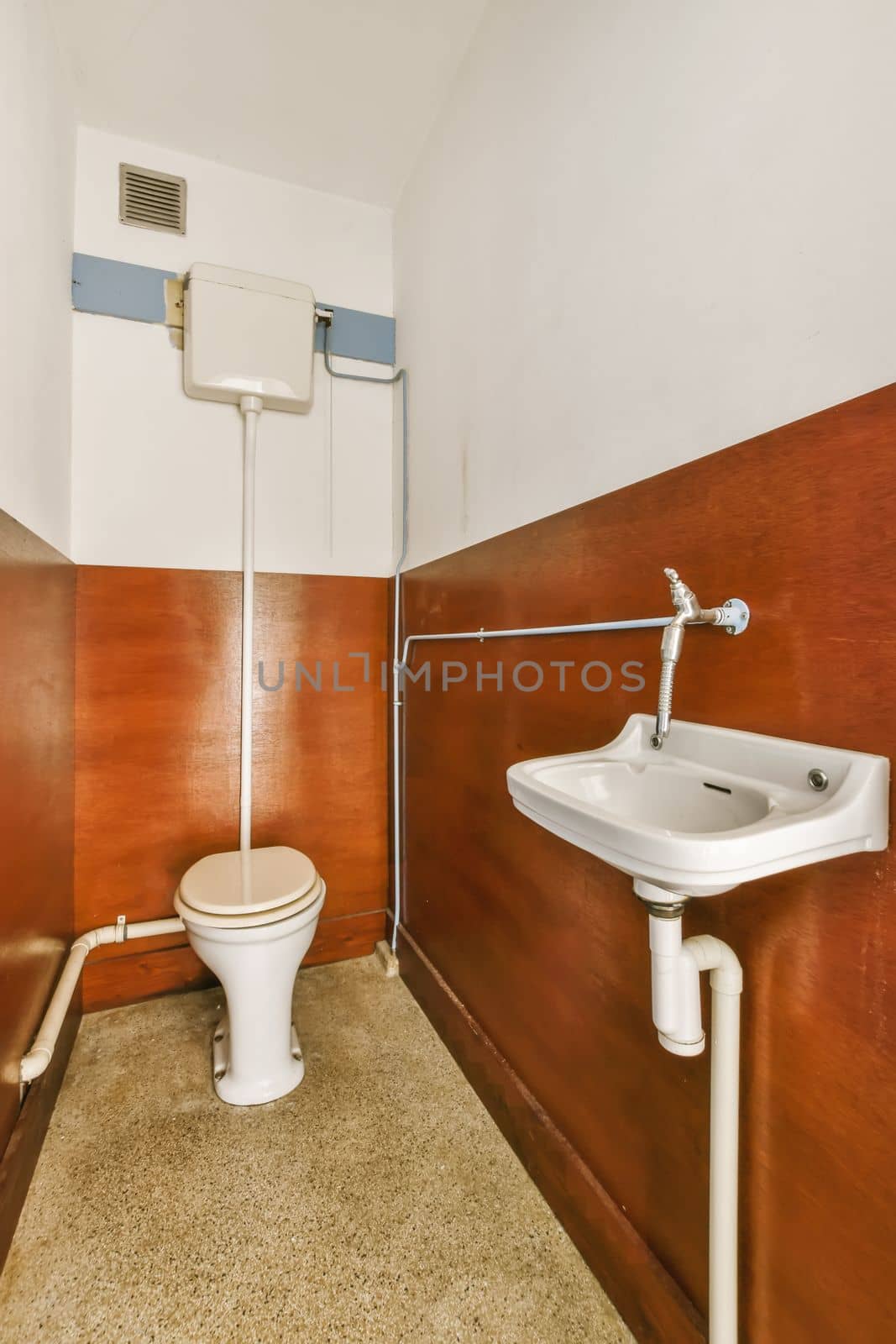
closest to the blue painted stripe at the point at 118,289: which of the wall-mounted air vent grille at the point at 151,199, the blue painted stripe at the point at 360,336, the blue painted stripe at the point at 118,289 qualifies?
the blue painted stripe at the point at 118,289

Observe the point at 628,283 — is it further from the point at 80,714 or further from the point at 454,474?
the point at 80,714

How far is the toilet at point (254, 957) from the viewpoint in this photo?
1.36 metres

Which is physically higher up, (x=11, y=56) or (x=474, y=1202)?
(x=11, y=56)

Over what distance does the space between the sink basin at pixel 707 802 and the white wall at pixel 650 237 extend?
41cm

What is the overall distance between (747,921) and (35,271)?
6.05 feet

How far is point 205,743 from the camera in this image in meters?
1.86

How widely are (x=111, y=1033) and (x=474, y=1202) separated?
3.59 ft

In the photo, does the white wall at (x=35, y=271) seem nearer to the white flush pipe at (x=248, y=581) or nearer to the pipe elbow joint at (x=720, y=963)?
the white flush pipe at (x=248, y=581)

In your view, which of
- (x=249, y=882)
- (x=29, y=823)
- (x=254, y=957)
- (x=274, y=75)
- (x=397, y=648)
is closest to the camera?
(x=29, y=823)

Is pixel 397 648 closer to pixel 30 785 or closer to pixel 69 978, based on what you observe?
pixel 30 785

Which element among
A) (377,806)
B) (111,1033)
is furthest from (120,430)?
(111,1033)

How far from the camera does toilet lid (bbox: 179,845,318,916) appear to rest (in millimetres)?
1376

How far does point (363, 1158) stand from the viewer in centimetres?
127

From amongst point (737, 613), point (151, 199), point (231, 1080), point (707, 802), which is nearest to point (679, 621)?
point (737, 613)
